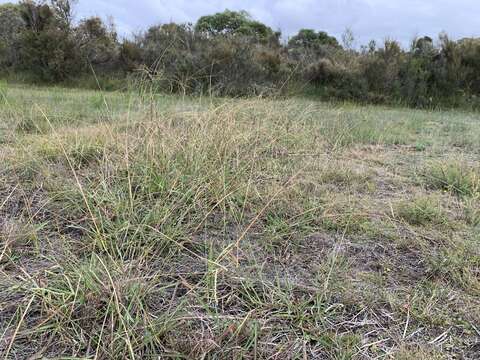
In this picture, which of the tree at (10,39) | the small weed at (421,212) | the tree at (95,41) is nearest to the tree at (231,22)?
the tree at (95,41)

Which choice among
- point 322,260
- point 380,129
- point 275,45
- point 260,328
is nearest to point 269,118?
point 322,260

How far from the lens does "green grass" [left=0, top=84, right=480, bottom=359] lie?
1227mm

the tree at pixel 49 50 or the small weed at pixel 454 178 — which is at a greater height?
the tree at pixel 49 50

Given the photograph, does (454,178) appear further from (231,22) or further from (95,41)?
(231,22)

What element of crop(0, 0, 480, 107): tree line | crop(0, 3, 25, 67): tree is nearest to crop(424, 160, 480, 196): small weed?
crop(0, 0, 480, 107): tree line

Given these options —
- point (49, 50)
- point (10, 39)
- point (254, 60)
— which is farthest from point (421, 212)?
point (10, 39)

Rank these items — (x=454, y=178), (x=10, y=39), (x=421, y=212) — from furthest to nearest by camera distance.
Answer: (x=10, y=39)
(x=454, y=178)
(x=421, y=212)

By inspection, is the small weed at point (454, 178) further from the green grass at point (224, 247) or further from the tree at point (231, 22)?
the tree at point (231, 22)

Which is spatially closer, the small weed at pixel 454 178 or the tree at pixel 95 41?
the small weed at pixel 454 178

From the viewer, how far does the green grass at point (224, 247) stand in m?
1.23

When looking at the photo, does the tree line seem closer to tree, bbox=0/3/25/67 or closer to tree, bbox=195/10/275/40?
tree, bbox=0/3/25/67

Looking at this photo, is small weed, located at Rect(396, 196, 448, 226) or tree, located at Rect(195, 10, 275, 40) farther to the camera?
tree, located at Rect(195, 10, 275, 40)

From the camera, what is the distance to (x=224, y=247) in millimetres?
1670

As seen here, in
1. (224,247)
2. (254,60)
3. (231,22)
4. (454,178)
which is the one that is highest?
(231,22)
